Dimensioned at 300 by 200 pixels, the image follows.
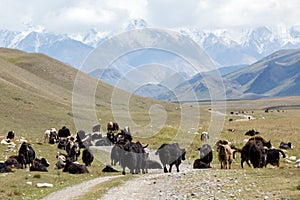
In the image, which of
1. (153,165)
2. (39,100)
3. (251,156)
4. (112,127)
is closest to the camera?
(251,156)

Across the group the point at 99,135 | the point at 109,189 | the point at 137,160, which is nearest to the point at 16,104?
the point at 99,135

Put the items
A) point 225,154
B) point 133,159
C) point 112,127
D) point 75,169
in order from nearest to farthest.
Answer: point 225,154 → point 133,159 → point 75,169 → point 112,127

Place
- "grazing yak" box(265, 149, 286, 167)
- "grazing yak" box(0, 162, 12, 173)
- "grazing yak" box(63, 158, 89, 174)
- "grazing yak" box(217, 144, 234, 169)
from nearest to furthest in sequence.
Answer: "grazing yak" box(217, 144, 234, 169), "grazing yak" box(265, 149, 286, 167), "grazing yak" box(63, 158, 89, 174), "grazing yak" box(0, 162, 12, 173)

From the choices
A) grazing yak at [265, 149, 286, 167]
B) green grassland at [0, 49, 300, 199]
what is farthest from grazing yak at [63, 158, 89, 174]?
grazing yak at [265, 149, 286, 167]

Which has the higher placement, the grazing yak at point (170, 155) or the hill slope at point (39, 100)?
the hill slope at point (39, 100)

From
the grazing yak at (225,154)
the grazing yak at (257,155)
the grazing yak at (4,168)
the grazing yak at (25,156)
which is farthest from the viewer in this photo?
the grazing yak at (25,156)

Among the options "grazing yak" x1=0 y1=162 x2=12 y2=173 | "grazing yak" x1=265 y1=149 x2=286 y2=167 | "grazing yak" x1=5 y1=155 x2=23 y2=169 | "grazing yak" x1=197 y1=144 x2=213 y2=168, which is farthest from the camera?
"grazing yak" x1=5 y1=155 x2=23 y2=169

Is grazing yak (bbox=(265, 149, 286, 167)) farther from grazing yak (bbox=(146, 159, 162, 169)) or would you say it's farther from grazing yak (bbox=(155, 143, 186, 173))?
grazing yak (bbox=(146, 159, 162, 169))

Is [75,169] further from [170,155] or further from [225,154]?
[225,154]

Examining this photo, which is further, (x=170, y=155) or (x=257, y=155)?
(x=170, y=155)

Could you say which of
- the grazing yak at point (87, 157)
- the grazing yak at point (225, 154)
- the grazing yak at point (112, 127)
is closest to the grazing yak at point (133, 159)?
the grazing yak at point (225, 154)

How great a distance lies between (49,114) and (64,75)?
292 ft

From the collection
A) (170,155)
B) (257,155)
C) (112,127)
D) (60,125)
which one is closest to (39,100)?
(60,125)

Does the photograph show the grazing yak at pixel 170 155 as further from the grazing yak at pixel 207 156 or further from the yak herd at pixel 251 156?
the grazing yak at pixel 207 156
